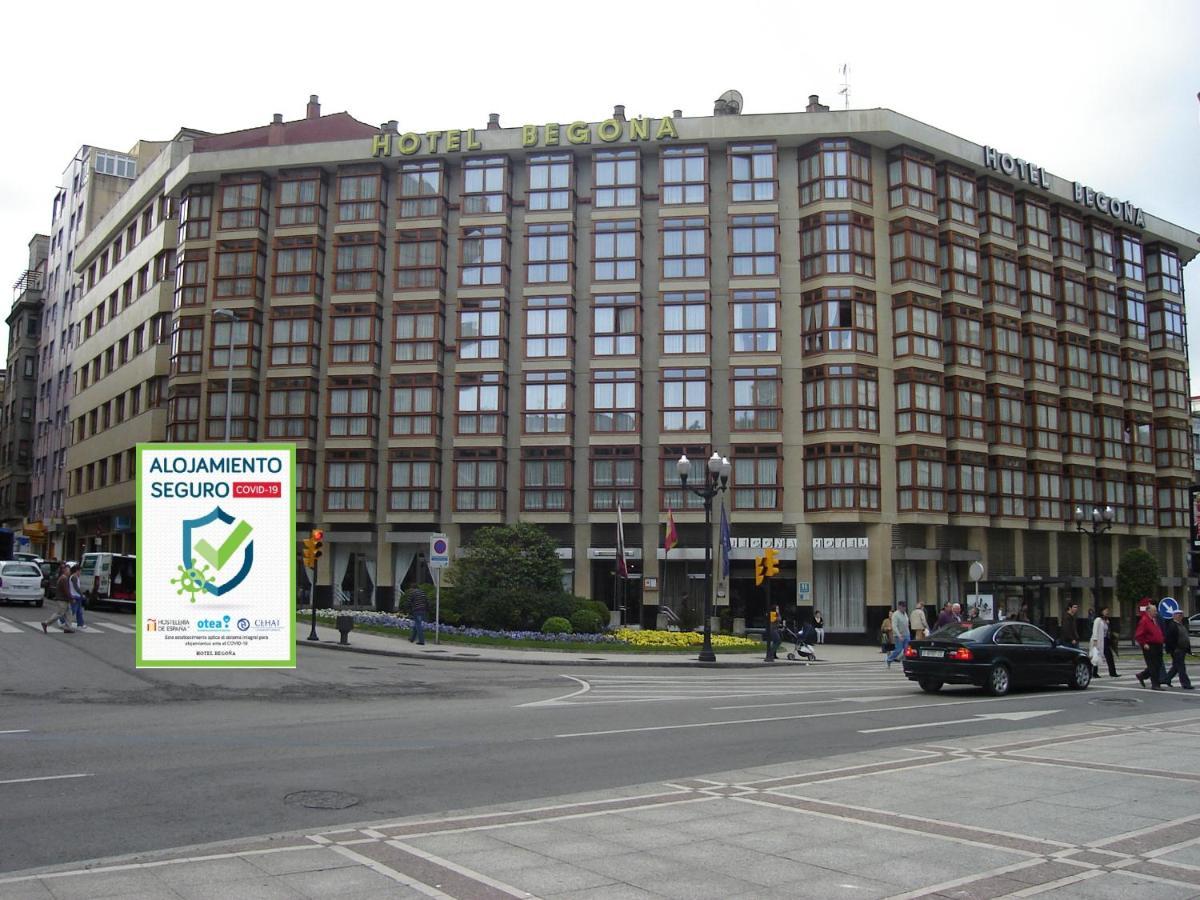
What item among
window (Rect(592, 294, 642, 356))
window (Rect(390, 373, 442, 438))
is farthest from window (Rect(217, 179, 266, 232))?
window (Rect(592, 294, 642, 356))

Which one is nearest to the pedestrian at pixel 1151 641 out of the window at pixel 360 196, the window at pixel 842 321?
the window at pixel 842 321

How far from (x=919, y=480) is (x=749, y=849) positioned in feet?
126

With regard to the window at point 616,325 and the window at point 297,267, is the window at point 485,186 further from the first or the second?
the window at point 297,267

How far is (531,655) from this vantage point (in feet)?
91.9

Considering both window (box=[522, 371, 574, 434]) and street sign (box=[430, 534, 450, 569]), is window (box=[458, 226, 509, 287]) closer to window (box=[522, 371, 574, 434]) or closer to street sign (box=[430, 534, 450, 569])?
window (box=[522, 371, 574, 434])

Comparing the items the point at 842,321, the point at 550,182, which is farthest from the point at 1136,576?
the point at 550,182

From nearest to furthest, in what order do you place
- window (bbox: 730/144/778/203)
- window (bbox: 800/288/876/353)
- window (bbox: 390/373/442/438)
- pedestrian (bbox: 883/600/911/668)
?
pedestrian (bbox: 883/600/911/668), window (bbox: 800/288/876/353), window (bbox: 730/144/778/203), window (bbox: 390/373/442/438)

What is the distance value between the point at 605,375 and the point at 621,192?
27.5ft

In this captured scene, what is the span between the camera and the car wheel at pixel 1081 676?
20.2 meters

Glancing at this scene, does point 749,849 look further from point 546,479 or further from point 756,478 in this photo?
point 546,479

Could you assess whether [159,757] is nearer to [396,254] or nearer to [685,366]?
[685,366]

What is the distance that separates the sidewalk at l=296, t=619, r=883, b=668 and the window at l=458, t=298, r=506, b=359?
54.4ft
